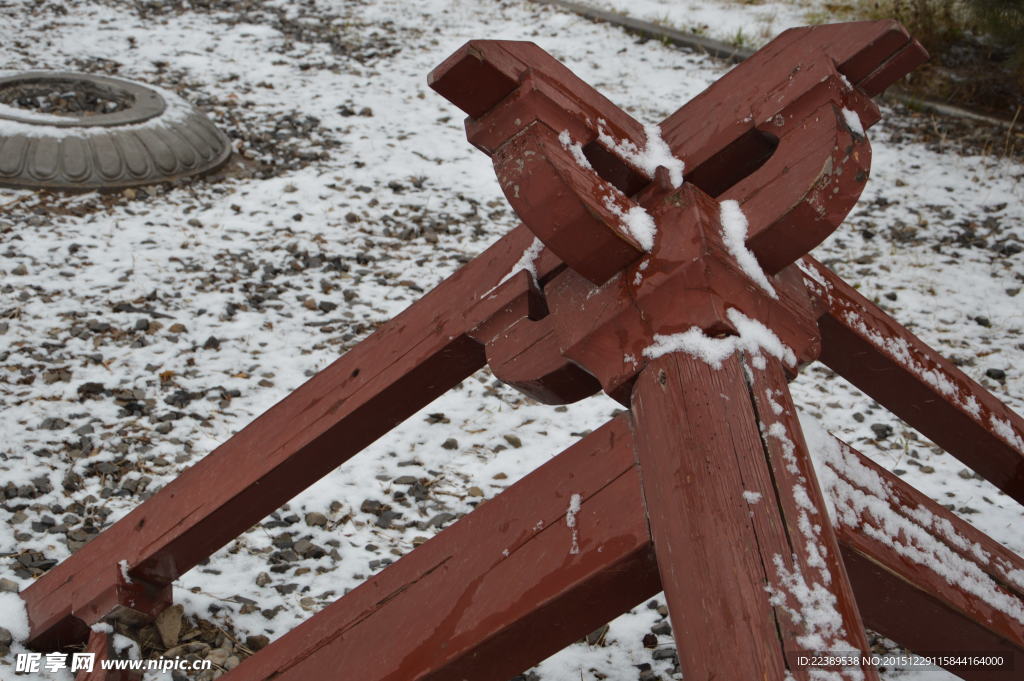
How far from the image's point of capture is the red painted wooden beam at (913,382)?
5.48 feet

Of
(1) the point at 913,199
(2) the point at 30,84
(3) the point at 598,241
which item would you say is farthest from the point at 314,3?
(3) the point at 598,241

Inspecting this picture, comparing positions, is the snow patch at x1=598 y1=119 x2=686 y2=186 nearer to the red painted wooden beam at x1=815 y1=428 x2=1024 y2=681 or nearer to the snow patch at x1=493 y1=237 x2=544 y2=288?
the snow patch at x1=493 y1=237 x2=544 y2=288

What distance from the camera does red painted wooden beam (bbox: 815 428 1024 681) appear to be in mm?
1300

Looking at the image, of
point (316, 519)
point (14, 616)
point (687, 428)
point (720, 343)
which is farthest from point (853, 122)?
point (14, 616)

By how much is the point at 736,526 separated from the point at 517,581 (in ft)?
1.13

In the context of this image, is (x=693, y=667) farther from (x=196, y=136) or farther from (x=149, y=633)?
(x=196, y=136)

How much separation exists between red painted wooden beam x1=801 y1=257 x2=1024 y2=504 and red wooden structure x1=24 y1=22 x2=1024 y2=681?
1 centimetres

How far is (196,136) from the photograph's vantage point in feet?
17.5

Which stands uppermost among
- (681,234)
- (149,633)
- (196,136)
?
(196,136)

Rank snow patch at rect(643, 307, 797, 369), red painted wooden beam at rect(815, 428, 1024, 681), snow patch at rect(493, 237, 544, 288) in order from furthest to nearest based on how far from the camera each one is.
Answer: snow patch at rect(493, 237, 544, 288) < red painted wooden beam at rect(815, 428, 1024, 681) < snow patch at rect(643, 307, 797, 369)

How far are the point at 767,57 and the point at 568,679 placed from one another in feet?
5.33

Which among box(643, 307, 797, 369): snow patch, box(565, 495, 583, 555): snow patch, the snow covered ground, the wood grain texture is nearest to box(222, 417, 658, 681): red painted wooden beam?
box(565, 495, 583, 555): snow patch

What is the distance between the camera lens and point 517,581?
4.11 ft

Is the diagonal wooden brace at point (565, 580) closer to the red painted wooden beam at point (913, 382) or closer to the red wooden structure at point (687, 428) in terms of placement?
the red wooden structure at point (687, 428)
